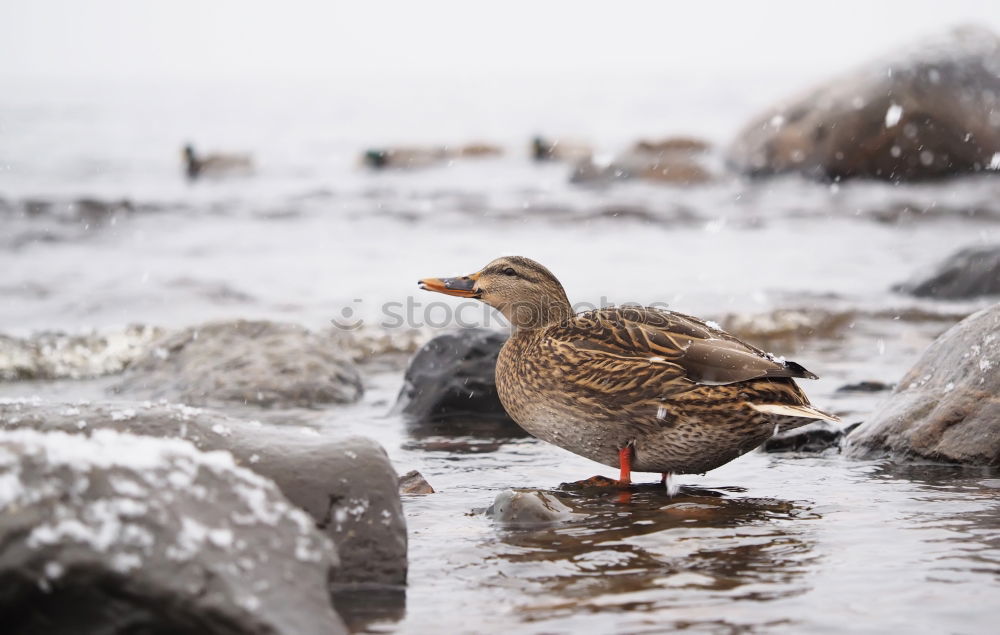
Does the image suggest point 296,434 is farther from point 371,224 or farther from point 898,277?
point 371,224

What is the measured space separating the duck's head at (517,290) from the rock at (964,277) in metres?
5.97

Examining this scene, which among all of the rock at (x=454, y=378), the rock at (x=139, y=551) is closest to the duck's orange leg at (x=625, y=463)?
the rock at (x=454, y=378)

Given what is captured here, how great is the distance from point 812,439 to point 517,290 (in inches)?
64.7

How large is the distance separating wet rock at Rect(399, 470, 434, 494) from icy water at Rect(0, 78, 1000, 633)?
0.29 ft

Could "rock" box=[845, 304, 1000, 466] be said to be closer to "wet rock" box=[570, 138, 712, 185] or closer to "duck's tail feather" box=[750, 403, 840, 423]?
"duck's tail feather" box=[750, 403, 840, 423]

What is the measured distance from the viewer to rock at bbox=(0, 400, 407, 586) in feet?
12.3

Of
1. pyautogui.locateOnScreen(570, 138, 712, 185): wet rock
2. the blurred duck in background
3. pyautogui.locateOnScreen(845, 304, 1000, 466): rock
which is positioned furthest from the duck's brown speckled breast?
the blurred duck in background

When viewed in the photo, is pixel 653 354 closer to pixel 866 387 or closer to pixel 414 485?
pixel 414 485

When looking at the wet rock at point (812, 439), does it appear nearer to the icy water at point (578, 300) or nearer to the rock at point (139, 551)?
the icy water at point (578, 300)

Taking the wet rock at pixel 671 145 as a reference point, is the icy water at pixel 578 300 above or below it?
below

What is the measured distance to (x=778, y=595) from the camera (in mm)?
3523

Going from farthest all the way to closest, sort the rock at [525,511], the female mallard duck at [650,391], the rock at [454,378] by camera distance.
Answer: the rock at [454,378] → the female mallard duck at [650,391] → the rock at [525,511]

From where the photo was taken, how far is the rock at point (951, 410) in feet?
16.9

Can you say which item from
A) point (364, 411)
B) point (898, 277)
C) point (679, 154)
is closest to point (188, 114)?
point (679, 154)
